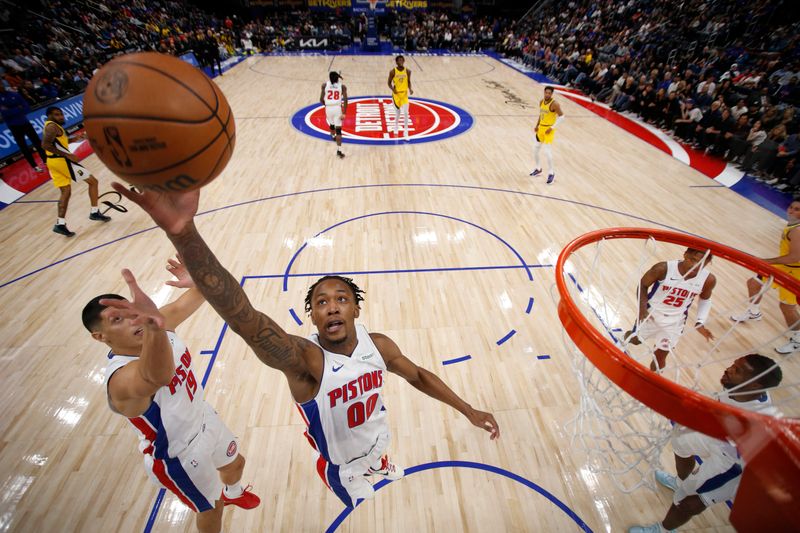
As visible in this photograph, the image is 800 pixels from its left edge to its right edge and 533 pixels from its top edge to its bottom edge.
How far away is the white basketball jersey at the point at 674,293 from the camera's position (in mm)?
3086

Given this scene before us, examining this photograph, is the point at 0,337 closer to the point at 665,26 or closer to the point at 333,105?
the point at 333,105

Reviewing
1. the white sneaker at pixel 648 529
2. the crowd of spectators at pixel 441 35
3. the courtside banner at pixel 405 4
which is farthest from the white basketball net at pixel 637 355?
the courtside banner at pixel 405 4

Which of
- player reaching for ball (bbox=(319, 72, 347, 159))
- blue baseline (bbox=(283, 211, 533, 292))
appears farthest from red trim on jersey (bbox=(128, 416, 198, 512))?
player reaching for ball (bbox=(319, 72, 347, 159))

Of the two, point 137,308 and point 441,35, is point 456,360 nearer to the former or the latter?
point 137,308

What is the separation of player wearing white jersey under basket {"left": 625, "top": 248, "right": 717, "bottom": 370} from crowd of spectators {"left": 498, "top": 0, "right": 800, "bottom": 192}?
617 cm

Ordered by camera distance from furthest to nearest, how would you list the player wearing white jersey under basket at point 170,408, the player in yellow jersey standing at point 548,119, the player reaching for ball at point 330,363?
the player in yellow jersey standing at point 548,119
the player wearing white jersey under basket at point 170,408
the player reaching for ball at point 330,363

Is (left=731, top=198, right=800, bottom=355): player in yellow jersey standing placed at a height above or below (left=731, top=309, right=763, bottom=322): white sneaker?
above

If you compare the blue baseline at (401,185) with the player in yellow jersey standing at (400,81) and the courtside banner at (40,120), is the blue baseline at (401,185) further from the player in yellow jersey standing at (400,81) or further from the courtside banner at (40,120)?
the player in yellow jersey standing at (400,81)

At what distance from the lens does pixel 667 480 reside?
2.78 m

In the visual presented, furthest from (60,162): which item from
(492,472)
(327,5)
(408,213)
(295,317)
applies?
(327,5)

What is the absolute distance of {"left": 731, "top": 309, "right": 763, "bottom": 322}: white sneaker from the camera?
4.32 meters

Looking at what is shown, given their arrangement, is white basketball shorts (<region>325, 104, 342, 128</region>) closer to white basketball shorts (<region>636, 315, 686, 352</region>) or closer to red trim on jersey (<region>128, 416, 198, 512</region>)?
white basketball shorts (<region>636, 315, 686, 352</region>)

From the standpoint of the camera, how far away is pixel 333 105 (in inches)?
312

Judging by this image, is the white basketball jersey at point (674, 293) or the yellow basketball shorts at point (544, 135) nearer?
the white basketball jersey at point (674, 293)
